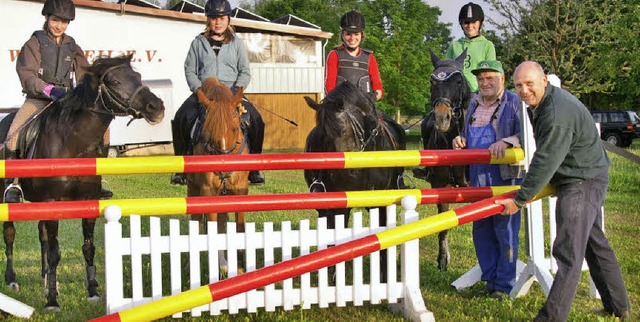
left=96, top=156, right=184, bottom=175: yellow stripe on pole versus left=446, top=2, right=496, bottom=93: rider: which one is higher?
left=446, top=2, right=496, bottom=93: rider

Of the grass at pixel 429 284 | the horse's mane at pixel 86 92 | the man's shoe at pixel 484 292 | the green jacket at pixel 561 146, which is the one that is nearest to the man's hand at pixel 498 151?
the green jacket at pixel 561 146

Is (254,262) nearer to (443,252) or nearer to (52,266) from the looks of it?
(52,266)

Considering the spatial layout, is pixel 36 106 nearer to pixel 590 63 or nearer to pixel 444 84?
pixel 444 84

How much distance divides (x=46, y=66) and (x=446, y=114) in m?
4.10

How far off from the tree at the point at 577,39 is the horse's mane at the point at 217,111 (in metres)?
27.1

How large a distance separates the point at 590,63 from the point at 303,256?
32164 mm

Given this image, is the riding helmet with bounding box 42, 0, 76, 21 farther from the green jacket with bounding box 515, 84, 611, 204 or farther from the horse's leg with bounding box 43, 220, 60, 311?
the green jacket with bounding box 515, 84, 611, 204

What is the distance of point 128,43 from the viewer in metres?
27.4

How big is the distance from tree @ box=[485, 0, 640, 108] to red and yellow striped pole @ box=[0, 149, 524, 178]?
1090 inches

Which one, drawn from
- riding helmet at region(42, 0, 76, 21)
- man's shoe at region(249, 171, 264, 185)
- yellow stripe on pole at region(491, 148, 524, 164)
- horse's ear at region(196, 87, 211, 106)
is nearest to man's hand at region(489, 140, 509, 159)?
yellow stripe on pole at region(491, 148, 524, 164)

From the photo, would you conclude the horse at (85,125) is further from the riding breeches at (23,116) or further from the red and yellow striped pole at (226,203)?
the red and yellow striped pole at (226,203)

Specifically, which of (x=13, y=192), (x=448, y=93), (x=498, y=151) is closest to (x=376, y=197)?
(x=498, y=151)

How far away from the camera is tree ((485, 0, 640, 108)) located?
108ft

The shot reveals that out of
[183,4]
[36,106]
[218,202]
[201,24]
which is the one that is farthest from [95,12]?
[218,202]
